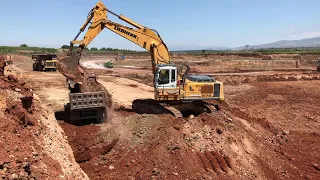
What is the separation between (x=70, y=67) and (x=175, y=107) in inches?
201

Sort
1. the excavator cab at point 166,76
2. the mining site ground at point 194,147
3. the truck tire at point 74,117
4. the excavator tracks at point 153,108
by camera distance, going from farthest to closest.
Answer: the excavator cab at point 166,76
the excavator tracks at point 153,108
the truck tire at point 74,117
the mining site ground at point 194,147

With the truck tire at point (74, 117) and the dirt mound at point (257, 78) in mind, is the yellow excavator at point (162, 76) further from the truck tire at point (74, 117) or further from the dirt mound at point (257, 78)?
the dirt mound at point (257, 78)

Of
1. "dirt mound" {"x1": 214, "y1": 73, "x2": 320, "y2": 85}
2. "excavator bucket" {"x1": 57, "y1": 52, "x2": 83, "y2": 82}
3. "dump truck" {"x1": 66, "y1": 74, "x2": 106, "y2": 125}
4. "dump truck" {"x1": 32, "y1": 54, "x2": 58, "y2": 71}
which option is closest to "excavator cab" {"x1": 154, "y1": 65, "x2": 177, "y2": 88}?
"dump truck" {"x1": 66, "y1": 74, "x2": 106, "y2": 125}

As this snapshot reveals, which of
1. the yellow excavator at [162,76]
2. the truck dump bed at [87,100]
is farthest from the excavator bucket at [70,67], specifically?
the truck dump bed at [87,100]

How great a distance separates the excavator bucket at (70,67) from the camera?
1338 centimetres

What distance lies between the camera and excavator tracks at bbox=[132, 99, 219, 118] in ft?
45.0

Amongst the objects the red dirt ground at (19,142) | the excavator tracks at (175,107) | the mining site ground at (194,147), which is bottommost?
the mining site ground at (194,147)

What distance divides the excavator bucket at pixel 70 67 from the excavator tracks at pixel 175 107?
11.6 ft

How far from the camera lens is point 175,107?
14.4 m

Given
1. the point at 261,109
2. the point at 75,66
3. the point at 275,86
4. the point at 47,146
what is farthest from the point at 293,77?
the point at 47,146

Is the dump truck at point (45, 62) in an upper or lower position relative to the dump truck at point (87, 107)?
upper

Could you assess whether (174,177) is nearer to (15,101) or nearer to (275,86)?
(15,101)

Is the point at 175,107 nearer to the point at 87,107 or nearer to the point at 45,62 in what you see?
the point at 87,107

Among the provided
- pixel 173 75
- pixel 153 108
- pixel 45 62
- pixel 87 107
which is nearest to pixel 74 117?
pixel 87 107
